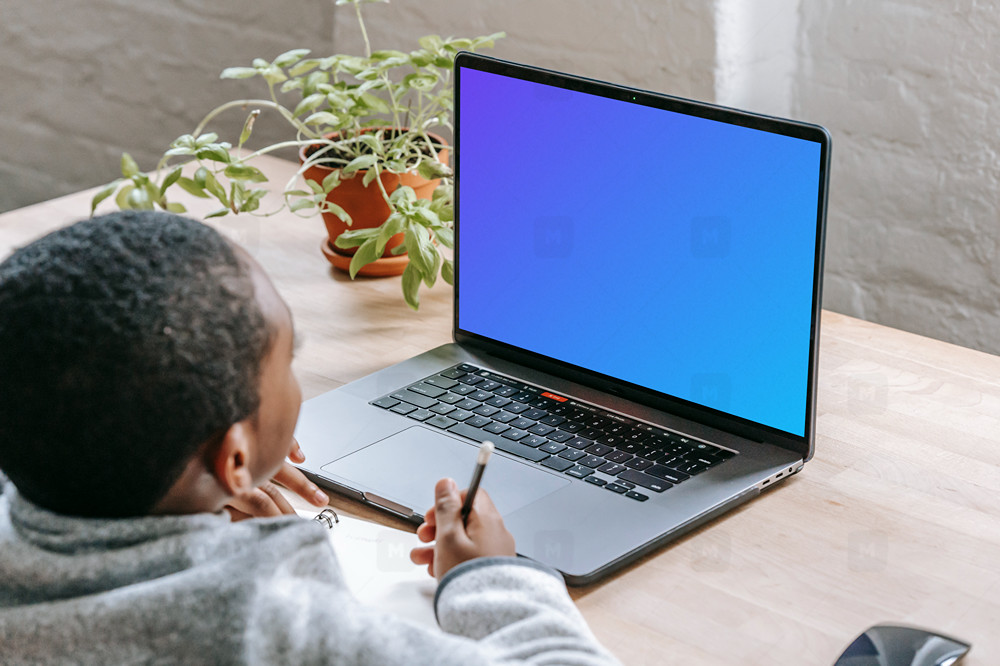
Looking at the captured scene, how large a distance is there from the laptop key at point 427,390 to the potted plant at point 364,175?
17 centimetres

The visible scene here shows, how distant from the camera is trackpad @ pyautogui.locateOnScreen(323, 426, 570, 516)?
2.71 ft

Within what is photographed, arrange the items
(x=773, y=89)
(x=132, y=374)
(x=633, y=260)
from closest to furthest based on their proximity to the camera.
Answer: (x=132, y=374) → (x=633, y=260) → (x=773, y=89)

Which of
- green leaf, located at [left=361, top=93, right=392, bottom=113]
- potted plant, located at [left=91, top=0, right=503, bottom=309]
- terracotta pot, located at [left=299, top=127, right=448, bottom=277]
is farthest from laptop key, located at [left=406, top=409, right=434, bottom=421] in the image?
green leaf, located at [left=361, top=93, right=392, bottom=113]

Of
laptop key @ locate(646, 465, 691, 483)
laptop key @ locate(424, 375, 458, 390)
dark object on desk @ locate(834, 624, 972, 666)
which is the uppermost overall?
laptop key @ locate(424, 375, 458, 390)

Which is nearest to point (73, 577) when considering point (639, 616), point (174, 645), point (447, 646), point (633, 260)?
point (174, 645)

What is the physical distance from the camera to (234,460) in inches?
22.2

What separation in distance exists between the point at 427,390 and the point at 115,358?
19.4 inches

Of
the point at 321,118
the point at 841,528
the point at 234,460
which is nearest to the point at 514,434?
the point at 841,528

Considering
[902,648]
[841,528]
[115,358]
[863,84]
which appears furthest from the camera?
[863,84]

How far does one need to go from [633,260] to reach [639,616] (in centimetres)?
33

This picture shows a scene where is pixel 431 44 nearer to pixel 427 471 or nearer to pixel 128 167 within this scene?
pixel 128 167

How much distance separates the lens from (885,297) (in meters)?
1.62

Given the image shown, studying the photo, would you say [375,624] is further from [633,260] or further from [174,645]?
[633,260]

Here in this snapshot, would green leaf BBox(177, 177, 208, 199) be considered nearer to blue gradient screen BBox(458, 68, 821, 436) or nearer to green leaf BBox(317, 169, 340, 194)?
green leaf BBox(317, 169, 340, 194)
